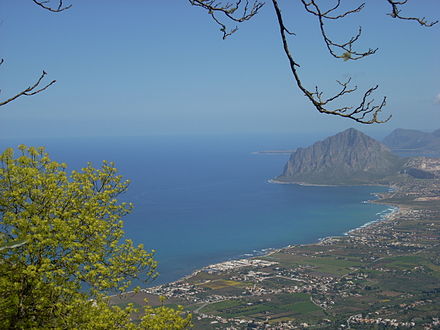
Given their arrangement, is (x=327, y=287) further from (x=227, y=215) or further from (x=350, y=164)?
(x=350, y=164)

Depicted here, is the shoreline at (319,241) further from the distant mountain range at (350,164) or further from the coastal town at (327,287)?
the distant mountain range at (350,164)

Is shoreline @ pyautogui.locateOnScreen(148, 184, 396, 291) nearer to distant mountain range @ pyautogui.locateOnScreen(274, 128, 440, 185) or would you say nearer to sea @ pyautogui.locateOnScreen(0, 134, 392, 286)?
sea @ pyautogui.locateOnScreen(0, 134, 392, 286)

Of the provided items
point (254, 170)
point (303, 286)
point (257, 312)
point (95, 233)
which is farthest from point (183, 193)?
point (95, 233)

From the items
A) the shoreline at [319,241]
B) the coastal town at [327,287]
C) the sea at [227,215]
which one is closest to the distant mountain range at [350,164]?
the sea at [227,215]

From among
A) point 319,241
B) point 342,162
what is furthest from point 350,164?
point 319,241

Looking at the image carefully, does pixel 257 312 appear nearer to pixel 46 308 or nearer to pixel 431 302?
pixel 431 302

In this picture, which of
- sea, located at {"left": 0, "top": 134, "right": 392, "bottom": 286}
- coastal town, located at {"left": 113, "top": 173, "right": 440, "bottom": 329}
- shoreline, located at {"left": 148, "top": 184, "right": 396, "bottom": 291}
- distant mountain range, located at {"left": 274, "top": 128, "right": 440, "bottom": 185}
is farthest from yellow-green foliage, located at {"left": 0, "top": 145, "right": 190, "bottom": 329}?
distant mountain range, located at {"left": 274, "top": 128, "right": 440, "bottom": 185}
